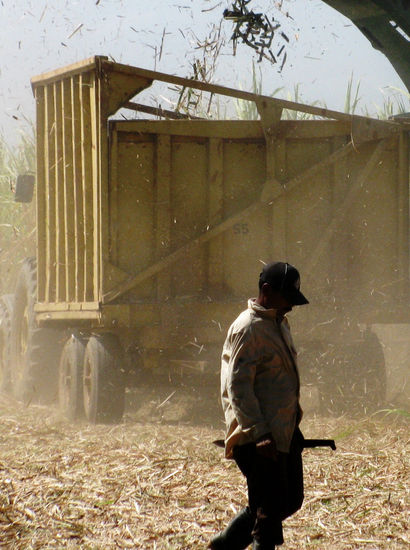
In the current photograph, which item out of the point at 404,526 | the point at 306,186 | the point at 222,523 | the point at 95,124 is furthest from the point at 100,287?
the point at 404,526

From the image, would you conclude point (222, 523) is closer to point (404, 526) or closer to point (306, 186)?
point (404, 526)

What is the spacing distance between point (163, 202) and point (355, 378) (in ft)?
9.51

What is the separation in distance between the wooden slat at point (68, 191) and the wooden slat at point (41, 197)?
68 cm

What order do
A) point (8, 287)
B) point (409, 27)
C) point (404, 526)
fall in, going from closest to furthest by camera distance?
point (404, 526), point (409, 27), point (8, 287)

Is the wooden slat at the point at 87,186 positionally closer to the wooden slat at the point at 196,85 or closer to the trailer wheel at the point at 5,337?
the wooden slat at the point at 196,85

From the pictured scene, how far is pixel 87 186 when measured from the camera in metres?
9.18

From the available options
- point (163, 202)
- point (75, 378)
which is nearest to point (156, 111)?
point (163, 202)

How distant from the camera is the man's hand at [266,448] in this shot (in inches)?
157

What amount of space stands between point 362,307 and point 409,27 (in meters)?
2.77

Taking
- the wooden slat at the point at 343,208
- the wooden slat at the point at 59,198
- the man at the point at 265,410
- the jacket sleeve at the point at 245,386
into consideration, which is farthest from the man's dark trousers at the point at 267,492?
the wooden slat at the point at 59,198

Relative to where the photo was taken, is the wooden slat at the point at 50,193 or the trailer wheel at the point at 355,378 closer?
the trailer wheel at the point at 355,378

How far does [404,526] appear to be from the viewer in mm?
5008

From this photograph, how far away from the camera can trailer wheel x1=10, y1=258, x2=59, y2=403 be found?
423 inches

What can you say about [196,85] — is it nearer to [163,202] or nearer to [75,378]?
[163,202]
